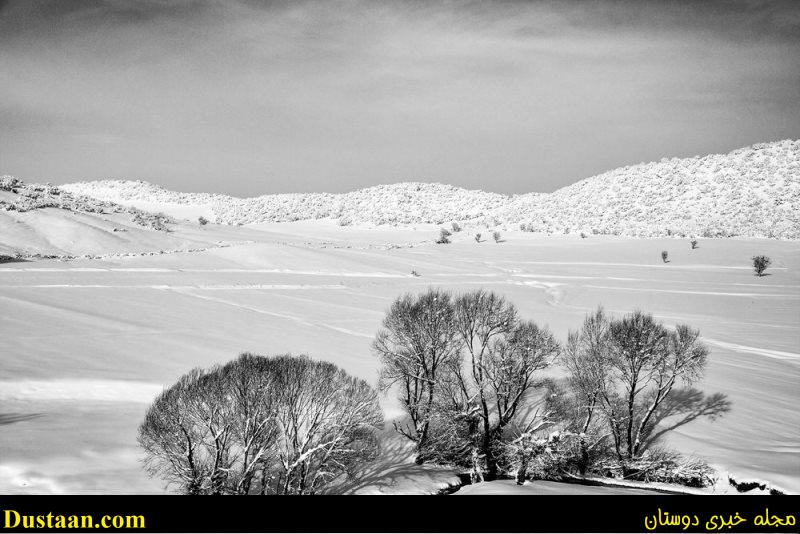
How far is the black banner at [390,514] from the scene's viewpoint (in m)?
7.95

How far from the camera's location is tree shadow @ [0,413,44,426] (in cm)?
1503

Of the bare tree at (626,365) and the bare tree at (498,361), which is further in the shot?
the bare tree at (626,365)

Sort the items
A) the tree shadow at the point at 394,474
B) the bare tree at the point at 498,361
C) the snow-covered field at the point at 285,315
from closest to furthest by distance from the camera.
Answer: the snow-covered field at the point at 285,315 < the tree shadow at the point at 394,474 < the bare tree at the point at 498,361

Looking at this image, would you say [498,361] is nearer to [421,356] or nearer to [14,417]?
[421,356]

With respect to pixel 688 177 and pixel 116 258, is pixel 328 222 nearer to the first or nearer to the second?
pixel 116 258

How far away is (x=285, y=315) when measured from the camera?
107 feet

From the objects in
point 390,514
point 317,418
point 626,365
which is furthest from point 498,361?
point 390,514

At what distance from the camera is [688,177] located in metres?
89.6

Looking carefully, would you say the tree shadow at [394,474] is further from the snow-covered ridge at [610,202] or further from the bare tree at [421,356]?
the snow-covered ridge at [610,202]

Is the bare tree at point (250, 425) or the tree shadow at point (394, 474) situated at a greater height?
the bare tree at point (250, 425)

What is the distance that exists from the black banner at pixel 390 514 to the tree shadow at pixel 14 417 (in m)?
6.55

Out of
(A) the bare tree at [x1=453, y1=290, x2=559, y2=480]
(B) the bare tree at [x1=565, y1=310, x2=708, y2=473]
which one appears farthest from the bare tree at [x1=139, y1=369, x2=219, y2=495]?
(B) the bare tree at [x1=565, y1=310, x2=708, y2=473]

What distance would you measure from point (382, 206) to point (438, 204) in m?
14.5

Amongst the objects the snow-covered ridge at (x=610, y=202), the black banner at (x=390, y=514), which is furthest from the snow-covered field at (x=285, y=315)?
the snow-covered ridge at (x=610, y=202)
